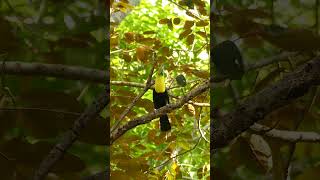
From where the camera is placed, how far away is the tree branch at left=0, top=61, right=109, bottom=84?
1411 millimetres

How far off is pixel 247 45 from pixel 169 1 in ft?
2.16

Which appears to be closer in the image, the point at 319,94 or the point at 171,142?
the point at 319,94

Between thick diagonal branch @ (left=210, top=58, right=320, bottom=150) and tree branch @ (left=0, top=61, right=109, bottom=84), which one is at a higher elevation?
tree branch @ (left=0, top=61, right=109, bottom=84)

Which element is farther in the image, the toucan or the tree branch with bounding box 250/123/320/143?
the toucan

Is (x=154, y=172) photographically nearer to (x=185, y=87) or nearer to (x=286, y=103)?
(x=185, y=87)

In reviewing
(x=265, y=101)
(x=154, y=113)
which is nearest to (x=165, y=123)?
(x=154, y=113)

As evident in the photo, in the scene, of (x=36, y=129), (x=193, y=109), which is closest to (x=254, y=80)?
(x=193, y=109)

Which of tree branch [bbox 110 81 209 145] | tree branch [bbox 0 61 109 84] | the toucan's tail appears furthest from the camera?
the toucan's tail

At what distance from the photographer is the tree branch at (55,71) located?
1.41m

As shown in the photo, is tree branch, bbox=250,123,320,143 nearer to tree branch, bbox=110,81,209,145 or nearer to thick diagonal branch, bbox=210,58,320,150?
thick diagonal branch, bbox=210,58,320,150

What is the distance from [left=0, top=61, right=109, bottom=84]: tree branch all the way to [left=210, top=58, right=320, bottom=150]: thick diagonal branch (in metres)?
0.42

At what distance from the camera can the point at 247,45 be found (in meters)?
1.54

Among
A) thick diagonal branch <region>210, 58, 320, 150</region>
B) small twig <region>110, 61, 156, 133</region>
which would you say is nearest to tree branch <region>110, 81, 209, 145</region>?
small twig <region>110, 61, 156, 133</region>

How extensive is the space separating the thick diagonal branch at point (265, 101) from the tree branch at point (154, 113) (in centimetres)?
42
